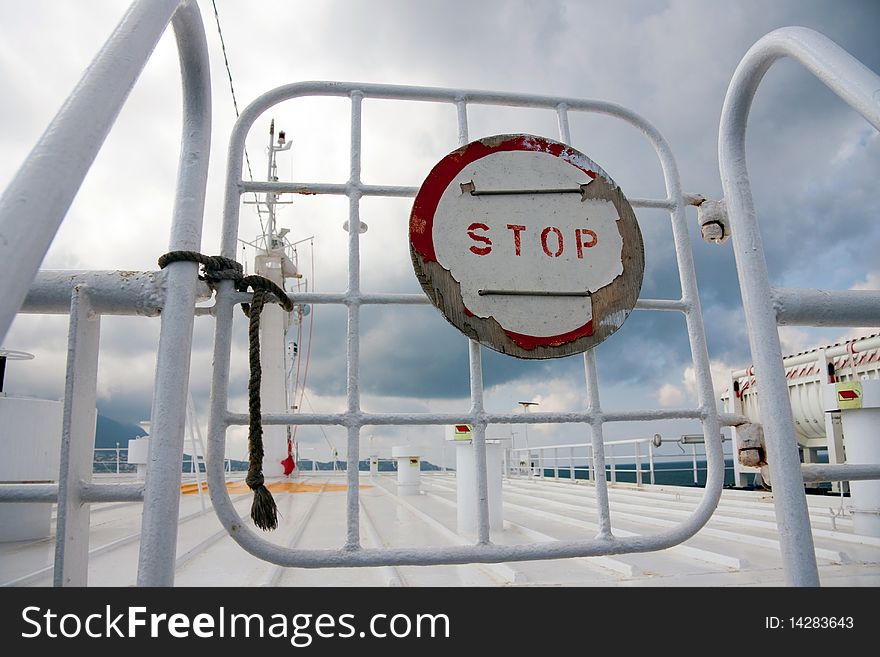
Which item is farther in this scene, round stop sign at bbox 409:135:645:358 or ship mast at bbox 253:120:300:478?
ship mast at bbox 253:120:300:478

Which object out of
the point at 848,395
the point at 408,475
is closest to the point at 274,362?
the point at 408,475

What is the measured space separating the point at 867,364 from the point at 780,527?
491 centimetres

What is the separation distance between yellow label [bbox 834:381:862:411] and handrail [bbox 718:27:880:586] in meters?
1.84

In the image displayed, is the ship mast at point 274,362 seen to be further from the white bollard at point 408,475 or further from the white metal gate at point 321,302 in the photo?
the white metal gate at point 321,302

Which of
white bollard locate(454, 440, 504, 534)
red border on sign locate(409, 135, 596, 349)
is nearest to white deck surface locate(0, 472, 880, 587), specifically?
white bollard locate(454, 440, 504, 534)

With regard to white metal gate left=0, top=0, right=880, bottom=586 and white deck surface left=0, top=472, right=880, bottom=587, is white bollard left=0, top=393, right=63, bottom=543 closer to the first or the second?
white deck surface left=0, top=472, right=880, bottom=587

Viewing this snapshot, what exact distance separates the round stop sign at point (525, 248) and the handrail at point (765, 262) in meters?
0.25

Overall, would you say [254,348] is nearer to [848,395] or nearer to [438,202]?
[438,202]

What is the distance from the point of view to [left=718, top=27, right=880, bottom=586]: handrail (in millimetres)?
1093

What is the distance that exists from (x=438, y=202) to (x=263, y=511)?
81 cm

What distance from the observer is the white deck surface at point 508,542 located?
78.4 inches

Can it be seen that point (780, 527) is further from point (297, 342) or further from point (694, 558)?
point (297, 342)

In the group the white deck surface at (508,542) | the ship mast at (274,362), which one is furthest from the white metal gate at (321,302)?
the ship mast at (274,362)

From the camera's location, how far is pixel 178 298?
1.15m
